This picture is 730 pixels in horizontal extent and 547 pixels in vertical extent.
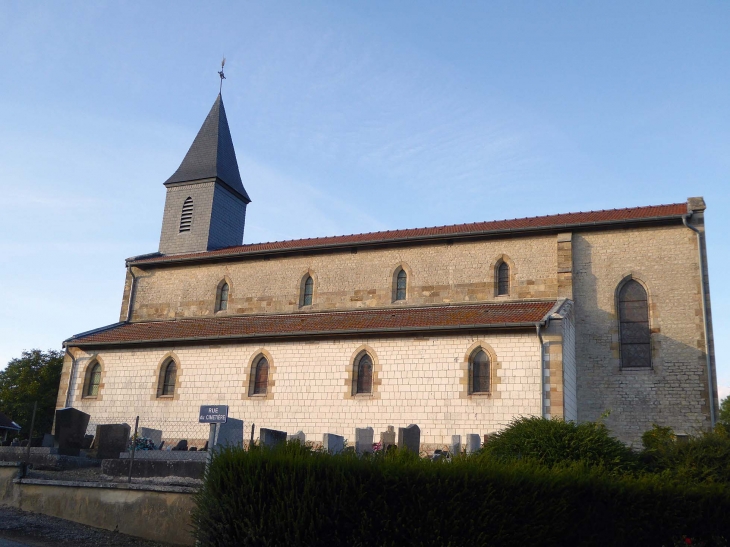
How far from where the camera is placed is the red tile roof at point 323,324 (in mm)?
20312

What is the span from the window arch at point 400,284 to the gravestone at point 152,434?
356 inches

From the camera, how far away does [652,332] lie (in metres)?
20.7

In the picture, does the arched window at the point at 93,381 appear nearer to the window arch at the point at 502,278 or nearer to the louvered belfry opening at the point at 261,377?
the louvered belfry opening at the point at 261,377

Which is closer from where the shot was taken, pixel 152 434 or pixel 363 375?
pixel 363 375

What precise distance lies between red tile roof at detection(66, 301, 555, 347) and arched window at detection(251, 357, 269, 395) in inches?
34.9

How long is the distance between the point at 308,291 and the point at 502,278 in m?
7.16

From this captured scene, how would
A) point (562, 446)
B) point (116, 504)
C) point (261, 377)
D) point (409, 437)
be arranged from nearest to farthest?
point (116, 504) → point (562, 446) → point (409, 437) → point (261, 377)

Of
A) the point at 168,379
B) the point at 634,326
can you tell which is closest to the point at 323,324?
the point at 168,379

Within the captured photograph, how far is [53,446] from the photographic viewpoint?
56.5 ft

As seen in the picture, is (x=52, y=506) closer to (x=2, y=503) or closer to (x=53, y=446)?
(x=2, y=503)

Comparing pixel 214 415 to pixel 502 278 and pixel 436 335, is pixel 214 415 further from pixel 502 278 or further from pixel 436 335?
pixel 502 278

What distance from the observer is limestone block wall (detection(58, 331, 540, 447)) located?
1931 centimetres

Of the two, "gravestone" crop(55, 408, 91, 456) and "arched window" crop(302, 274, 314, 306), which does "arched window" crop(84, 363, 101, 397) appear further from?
"arched window" crop(302, 274, 314, 306)

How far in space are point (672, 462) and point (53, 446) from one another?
14.2 metres
